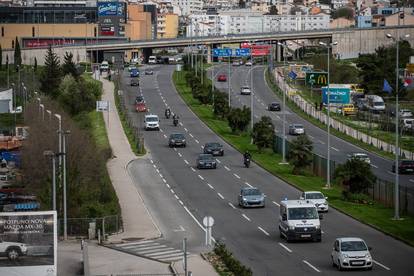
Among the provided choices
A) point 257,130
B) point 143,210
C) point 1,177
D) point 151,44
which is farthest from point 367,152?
point 151,44

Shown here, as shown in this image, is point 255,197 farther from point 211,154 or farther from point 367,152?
point 367,152

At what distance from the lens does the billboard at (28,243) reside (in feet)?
123

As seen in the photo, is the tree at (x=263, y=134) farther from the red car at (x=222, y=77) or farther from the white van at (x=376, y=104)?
the red car at (x=222, y=77)

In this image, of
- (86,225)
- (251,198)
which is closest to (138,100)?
(251,198)

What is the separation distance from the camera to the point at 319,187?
69.0 meters

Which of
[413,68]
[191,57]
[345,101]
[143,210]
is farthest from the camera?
[191,57]

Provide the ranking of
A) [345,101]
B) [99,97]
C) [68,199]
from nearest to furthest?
[68,199] → [345,101] → [99,97]

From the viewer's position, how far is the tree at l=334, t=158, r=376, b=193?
62.0 m

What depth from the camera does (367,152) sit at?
3620 inches

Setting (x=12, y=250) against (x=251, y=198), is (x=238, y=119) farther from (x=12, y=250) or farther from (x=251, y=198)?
(x=12, y=250)

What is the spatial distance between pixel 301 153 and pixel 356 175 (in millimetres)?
12094

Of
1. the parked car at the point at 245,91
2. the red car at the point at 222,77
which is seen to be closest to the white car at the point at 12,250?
the parked car at the point at 245,91

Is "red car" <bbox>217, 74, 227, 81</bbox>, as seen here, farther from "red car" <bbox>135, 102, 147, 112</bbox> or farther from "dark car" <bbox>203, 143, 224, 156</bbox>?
"dark car" <bbox>203, 143, 224, 156</bbox>

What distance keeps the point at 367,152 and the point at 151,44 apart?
110000 millimetres
